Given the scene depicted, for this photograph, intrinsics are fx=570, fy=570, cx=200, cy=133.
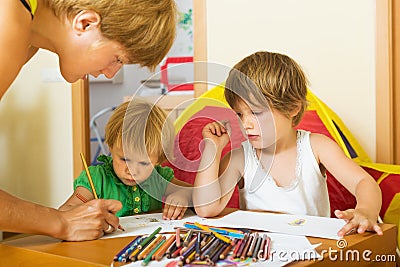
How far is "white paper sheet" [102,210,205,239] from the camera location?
1026mm

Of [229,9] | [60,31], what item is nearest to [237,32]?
[229,9]

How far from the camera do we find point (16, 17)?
87 cm

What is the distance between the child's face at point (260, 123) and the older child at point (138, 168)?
0.16 metres

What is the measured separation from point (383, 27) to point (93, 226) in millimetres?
1370

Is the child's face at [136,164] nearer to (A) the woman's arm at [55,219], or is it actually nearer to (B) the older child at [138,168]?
(B) the older child at [138,168]

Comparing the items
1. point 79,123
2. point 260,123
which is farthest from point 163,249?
point 79,123

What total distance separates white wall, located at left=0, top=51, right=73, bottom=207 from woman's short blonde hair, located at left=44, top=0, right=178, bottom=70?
179 cm

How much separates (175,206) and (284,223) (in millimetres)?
244

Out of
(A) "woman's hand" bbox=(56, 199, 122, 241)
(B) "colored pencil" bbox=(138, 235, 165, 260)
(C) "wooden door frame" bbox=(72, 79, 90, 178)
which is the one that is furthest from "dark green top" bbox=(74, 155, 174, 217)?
(C) "wooden door frame" bbox=(72, 79, 90, 178)

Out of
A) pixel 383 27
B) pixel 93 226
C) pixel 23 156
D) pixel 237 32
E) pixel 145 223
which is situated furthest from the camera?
pixel 23 156

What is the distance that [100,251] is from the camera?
2.89ft

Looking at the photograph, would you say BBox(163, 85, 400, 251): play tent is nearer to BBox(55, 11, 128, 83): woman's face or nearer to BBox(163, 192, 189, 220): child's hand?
BBox(163, 192, 189, 220): child's hand

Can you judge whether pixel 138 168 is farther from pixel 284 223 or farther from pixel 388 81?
pixel 388 81

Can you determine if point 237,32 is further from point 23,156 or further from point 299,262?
point 299,262
